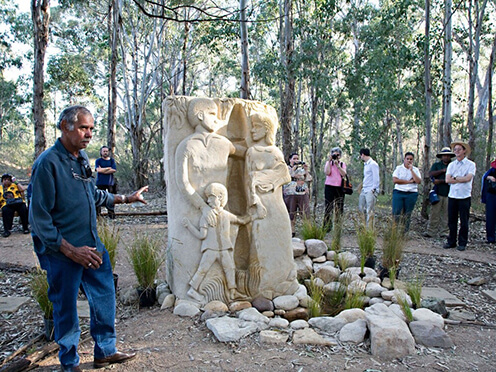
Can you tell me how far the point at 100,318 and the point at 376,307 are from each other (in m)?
2.35

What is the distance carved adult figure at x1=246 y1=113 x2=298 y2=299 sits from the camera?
4.01 m

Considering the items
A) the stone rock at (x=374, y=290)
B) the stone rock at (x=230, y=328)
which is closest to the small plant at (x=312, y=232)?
the stone rock at (x=374, y=290)

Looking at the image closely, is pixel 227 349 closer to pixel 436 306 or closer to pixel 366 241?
pixel 436 306

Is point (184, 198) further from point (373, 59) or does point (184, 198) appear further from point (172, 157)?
point (373, 59)

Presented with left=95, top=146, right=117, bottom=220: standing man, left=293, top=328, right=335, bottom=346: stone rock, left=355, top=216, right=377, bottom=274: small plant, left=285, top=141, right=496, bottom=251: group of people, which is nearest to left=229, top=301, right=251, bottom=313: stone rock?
left=293, top=328, right=335, bottom=346: stone rock

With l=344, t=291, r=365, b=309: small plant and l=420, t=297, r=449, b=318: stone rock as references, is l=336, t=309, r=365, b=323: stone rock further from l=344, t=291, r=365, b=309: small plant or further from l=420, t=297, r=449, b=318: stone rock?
l=420, t=297, r=449, b=318: stone rock

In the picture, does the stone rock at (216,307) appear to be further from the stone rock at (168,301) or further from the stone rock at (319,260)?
the stone rock at (319,260)

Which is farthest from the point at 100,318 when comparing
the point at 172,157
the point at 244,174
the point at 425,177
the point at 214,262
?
the point at 425,177

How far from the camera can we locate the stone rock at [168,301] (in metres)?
3.82

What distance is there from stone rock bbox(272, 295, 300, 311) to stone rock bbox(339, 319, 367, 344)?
753mm

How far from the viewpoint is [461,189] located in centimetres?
621

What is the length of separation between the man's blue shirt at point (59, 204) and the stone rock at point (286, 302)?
6.45ft

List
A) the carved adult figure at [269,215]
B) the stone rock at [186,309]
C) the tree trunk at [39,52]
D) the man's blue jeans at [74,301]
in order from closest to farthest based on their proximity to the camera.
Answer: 1. the man's blue jeans at [74,301]
2. the stone rock at [186,309]
3. the carved adult figure at [269,215]
4. the tree trunk at [39,52]

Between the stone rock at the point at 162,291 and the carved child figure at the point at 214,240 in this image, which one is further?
the stone rock at the point at 162,291
